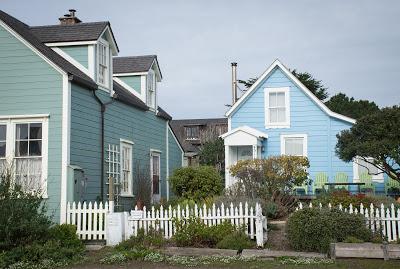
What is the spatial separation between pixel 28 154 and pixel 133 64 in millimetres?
8855

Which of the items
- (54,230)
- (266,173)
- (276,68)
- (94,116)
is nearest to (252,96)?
(276,68)

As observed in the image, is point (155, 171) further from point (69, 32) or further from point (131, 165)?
point (69, 32)

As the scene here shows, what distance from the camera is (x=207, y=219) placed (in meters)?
13.4

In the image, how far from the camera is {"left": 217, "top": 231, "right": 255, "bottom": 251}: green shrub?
40.8ft

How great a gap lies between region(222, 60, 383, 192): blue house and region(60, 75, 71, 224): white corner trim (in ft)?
30.2

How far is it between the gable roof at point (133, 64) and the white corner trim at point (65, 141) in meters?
7.70

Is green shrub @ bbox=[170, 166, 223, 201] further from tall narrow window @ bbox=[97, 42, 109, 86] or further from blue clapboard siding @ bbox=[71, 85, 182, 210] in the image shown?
tall narrow window @ bbox=[97, 42, 109, 86]

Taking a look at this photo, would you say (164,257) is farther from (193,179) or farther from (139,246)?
(193,179)

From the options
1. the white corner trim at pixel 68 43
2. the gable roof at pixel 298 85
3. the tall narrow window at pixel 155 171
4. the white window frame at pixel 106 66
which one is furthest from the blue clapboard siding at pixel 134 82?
the white corner trim at pixel 68 43

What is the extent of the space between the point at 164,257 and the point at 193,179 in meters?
6.77

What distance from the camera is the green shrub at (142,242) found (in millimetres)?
12961

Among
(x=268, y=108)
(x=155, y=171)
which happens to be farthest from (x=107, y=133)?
(x=268, y=108)

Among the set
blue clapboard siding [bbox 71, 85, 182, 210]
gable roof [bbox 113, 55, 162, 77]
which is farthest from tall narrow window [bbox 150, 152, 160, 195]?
gable roof [bbox 113, 55, 162, 77]

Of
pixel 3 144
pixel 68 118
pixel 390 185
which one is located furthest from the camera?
pixel 390 185
